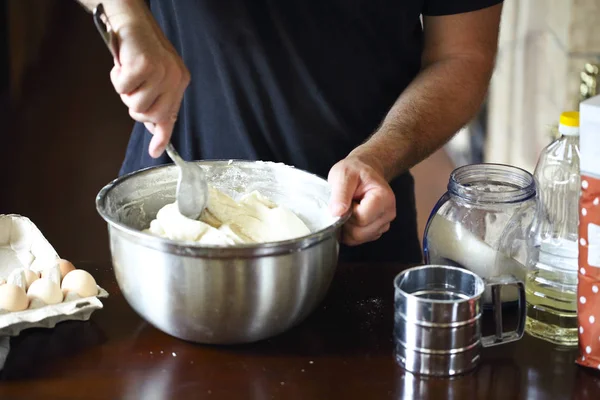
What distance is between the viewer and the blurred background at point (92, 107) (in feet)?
8.55

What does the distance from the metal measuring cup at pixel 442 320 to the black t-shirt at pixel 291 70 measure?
47 centimetres

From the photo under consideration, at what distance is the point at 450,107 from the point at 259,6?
38 centimetres

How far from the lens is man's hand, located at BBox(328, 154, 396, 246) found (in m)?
1.06

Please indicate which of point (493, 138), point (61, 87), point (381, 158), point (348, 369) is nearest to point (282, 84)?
point (381, 158)

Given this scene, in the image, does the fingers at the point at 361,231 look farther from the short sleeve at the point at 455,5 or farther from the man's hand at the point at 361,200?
the short sleeve at the point at 455,5

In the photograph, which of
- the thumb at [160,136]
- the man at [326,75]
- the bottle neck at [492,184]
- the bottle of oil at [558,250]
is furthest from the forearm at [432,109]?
the thumb at [160,136]

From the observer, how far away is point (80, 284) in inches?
42.8

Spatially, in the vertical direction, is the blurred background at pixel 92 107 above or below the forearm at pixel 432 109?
below

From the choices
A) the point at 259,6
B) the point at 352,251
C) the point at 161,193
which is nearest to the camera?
the point at 161,193

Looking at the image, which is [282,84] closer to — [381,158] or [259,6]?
[259,6]

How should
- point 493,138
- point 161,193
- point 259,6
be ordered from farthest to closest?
point 493,138
point 259,6
point 161,193

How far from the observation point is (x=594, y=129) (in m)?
0.88

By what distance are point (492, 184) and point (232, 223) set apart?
38 cm

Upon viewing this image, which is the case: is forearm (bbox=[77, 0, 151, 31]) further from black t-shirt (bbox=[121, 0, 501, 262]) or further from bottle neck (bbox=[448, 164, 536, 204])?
bottle neck (bbox=[448, 164, 536, 204])
